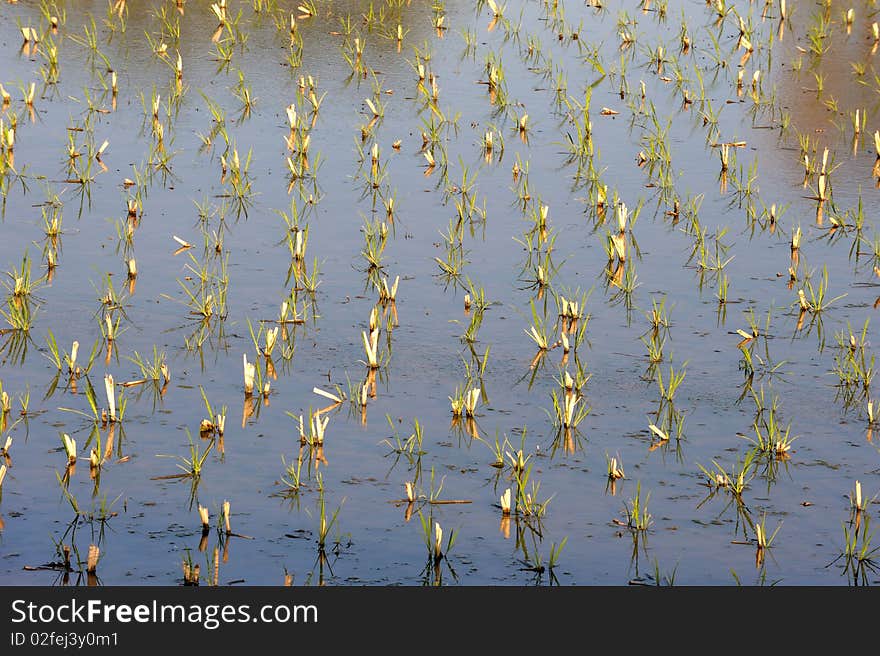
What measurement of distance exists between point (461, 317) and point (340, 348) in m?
0.73

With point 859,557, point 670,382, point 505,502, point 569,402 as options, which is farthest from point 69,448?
point 859,557

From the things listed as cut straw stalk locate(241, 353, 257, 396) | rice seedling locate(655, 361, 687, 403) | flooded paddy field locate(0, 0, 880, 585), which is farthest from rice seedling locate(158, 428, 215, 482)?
rice seedling locate(655, 361, 687, 403)

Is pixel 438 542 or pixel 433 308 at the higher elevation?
pixel 433 308

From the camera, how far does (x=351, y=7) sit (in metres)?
13.6

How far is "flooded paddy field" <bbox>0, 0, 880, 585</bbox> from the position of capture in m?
5.07

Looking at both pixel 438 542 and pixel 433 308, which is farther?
pixel 433 308

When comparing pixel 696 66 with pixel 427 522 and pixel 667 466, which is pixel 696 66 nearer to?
pixel 667 466

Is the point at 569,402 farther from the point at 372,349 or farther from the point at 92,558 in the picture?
the point at 92,558

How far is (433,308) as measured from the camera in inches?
285

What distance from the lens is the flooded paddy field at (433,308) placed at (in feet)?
16.6

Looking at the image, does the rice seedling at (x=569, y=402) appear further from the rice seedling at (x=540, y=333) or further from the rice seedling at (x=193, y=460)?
the rice seedling at (x=193, y=460)

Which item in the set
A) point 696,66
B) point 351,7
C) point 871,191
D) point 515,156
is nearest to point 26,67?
point 351,7
